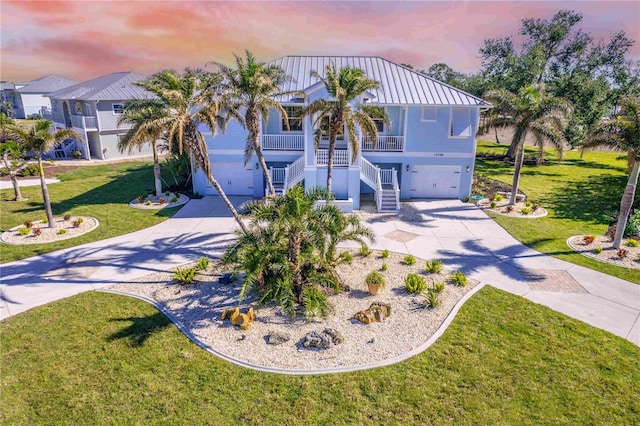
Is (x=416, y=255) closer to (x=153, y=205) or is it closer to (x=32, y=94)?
(x=153, y=205)

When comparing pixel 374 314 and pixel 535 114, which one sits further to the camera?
pixel 535 114

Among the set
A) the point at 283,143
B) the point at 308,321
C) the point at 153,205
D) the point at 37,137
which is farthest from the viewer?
the point at 283,143

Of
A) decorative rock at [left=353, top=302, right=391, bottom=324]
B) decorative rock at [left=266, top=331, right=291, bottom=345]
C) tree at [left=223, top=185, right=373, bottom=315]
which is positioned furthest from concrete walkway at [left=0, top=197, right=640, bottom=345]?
decorative rock at [left=266, top=331, right=291, bottom=345]

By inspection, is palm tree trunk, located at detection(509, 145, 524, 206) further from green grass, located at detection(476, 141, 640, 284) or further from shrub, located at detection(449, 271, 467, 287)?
shrub, located at detection(449, 271, 467, 287)

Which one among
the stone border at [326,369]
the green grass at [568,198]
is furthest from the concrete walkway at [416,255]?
the stone border at [326,369]

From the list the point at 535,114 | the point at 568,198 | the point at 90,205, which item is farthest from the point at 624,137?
the point at 90,205

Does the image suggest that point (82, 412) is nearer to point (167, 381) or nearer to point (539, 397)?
point (167, 381)

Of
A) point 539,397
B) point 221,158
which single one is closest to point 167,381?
point 539,397

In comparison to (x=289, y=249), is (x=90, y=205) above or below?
below
